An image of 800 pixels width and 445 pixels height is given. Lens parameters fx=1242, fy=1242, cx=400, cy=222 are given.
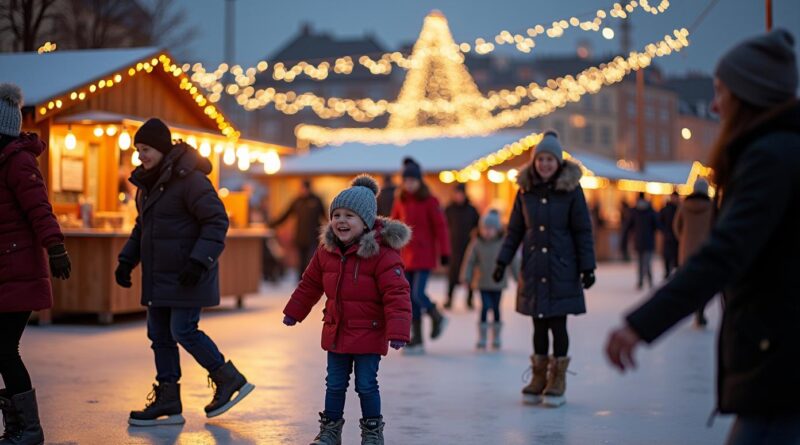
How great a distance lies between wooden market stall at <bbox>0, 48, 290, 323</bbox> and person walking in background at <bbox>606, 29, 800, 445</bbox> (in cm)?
1047

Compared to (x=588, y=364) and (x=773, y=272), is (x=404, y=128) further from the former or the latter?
(x=773, y=272)

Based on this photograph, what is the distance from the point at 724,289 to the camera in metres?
3.73

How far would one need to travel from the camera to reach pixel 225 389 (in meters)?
7.21

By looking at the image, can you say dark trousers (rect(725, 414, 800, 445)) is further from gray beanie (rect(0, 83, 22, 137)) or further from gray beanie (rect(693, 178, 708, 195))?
gray beanie (rect(693, 178, 708, 195))

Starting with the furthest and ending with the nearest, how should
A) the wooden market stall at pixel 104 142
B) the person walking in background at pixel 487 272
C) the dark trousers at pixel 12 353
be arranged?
the wooden market stall at pixel 104 142, the person walking in background at pixel 487 272, the dark trousers at pixel 12 353

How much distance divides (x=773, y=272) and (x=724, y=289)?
0.81 ft

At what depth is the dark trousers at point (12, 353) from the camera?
6000mm

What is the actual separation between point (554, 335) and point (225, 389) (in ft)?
7.55

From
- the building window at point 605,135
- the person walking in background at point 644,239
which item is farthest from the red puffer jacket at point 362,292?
the building window at point 605,135

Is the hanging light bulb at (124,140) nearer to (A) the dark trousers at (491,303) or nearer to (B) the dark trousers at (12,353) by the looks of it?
(A) the dark trousers at (491,303)

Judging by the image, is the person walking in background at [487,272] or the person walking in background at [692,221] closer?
the person walking in background at [487,272]

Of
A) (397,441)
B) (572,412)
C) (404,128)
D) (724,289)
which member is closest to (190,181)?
(397,441)

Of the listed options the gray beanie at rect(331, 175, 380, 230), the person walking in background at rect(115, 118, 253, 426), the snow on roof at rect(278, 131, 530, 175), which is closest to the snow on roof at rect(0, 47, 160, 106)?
the person walking in background at rect(115, 118, 253, 426)

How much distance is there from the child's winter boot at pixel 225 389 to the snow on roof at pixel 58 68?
20.6ft
